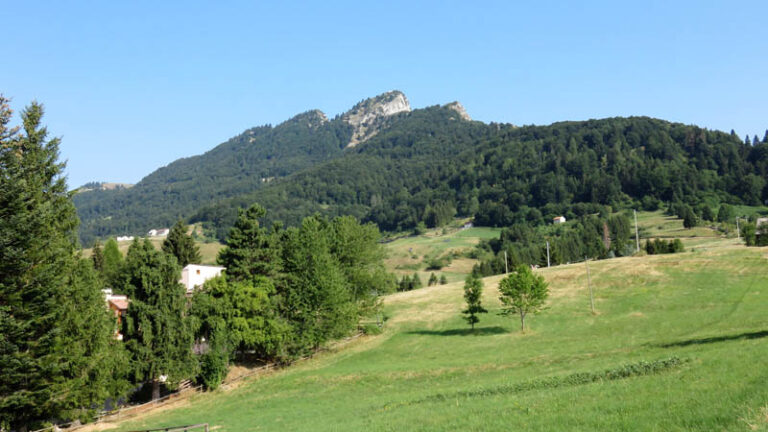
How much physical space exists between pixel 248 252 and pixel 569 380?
1595 inches

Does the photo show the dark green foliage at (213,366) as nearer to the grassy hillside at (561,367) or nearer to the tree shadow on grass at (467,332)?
the grassy hillside at (561,367)

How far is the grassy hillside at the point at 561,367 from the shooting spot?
1958cm

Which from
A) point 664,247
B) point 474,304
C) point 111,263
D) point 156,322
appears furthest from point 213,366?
point 664,247

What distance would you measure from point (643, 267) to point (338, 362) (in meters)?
58.6

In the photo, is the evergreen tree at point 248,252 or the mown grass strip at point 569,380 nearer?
the mown grass strip at point 569,380

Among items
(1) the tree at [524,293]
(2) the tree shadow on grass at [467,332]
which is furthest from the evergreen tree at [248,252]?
(1) the tree at [524,293]

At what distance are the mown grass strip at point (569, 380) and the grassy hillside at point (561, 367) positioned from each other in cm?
16

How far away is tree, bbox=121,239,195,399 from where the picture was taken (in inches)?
1807

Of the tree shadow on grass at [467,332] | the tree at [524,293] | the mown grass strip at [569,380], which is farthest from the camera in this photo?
the tree at [524,293]

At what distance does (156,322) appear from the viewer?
46812mm

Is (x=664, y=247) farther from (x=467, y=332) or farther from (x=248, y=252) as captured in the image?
(x=248, y=252)

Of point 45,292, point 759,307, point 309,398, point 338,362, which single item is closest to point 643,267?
point 759,307

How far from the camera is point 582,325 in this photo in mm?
64250

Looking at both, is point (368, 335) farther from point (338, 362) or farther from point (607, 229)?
point (607, 229)
